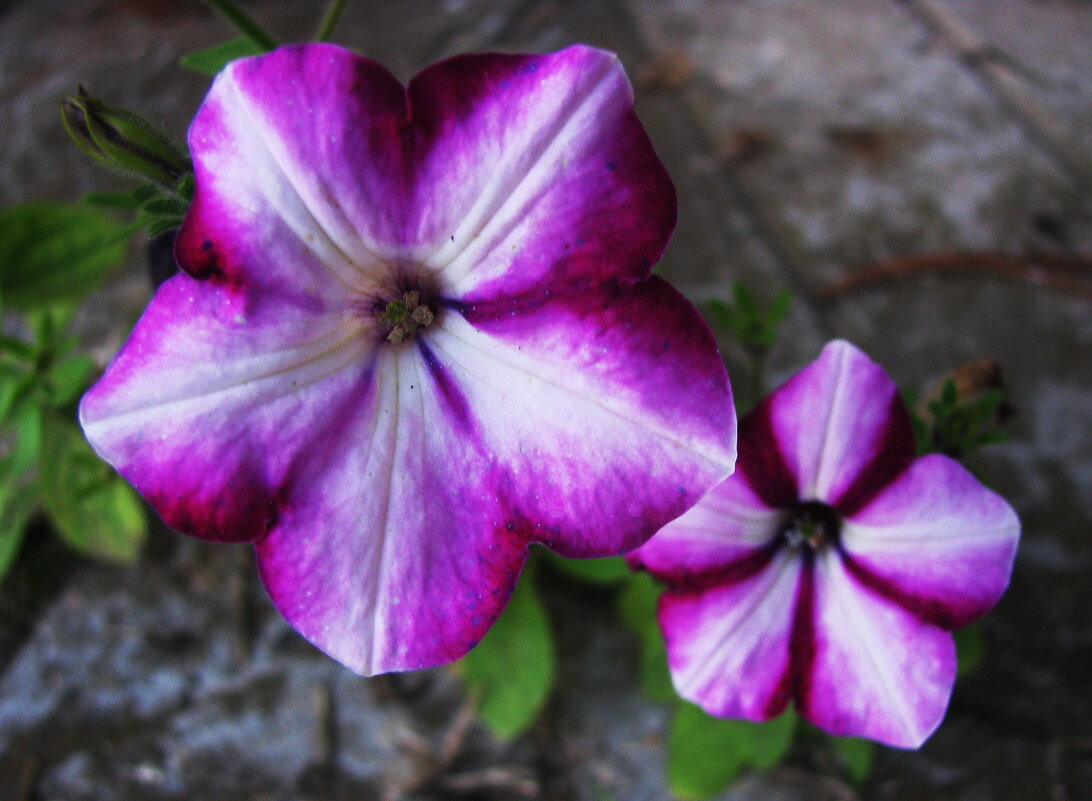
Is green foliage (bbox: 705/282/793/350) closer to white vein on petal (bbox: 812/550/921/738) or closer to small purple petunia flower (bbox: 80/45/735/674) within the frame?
white vein on petal (bbox: 812/550/921/738)

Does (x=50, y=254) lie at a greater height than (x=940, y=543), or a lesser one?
greater

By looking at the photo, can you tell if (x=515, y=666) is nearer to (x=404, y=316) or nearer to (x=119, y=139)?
(x=404, y=316)

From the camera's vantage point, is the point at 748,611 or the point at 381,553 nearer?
the point at 381,553

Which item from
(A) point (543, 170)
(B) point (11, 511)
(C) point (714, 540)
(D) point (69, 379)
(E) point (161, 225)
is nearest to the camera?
(A) point (543, 170)

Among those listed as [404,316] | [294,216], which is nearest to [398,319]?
[404,316]

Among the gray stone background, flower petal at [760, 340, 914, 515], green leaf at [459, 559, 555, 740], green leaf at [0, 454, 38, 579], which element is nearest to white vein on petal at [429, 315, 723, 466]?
flower petal at [760, 340, 914, 515]

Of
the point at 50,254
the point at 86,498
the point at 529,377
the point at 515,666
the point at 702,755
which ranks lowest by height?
the point at 702,755

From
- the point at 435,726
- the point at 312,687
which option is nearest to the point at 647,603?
the point at 435,726
